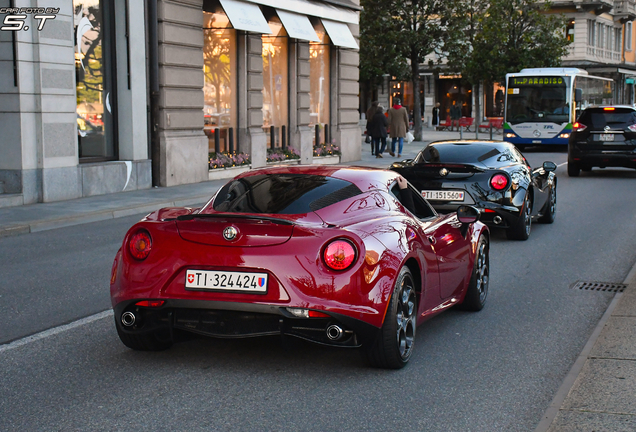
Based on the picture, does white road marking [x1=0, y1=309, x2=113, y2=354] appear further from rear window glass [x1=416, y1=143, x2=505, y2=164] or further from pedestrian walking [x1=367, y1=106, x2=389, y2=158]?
pedestrian walking [x1=367, y1=106, x2=389, y2=158]

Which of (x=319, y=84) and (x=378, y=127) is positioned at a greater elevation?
(x=319, y=84)

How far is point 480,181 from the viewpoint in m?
10.9

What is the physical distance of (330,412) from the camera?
469 cm

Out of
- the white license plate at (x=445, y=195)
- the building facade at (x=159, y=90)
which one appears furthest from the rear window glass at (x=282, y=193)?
the building facade at (x=159, y=90)

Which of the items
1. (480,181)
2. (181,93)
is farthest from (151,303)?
(181,93)

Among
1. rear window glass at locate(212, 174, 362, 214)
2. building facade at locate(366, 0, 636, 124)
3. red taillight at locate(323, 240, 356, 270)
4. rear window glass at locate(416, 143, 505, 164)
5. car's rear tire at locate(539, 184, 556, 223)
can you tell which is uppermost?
building facade at locate(366, 0, 636, 124)

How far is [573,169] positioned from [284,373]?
18.4 metres

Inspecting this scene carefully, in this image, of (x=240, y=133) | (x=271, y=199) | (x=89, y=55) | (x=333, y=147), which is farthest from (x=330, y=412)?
(x=333, y=147)

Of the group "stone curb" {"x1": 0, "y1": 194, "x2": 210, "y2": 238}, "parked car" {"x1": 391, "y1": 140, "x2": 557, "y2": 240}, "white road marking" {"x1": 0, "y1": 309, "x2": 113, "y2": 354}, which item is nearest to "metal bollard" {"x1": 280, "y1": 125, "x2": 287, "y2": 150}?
"stone curb" {"x1": 0, "y1": 194, "x2": 210, "y2": 238}

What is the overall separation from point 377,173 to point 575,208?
9.86 m

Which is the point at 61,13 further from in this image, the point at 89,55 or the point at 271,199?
the point at 271,199

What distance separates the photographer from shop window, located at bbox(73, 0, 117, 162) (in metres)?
17.7

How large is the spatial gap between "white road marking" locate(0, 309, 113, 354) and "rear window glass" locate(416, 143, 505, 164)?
5.41m

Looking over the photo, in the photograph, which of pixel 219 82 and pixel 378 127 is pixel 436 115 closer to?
pixel 378 127
